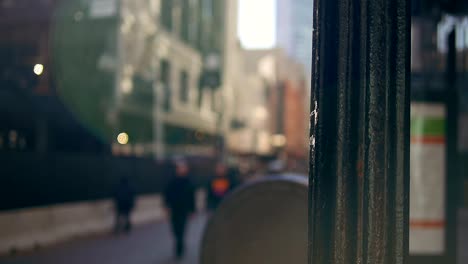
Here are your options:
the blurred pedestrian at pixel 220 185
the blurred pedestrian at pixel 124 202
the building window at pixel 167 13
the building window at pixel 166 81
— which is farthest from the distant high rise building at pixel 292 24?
the blurred pedestrian at pixel 124 202

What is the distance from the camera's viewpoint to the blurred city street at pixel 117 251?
1189 centimetres

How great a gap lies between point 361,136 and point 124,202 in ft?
52.5

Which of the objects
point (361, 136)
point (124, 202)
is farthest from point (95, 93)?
point (361, 136)

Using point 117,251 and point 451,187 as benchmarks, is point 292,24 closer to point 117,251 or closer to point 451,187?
point 117,251

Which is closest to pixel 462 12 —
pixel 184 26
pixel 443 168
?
pixel 443 168

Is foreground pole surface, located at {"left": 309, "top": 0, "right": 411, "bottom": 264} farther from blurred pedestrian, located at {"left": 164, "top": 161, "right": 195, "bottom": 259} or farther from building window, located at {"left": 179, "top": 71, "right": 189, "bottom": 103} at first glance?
building window, located at {"left": 179, "top": 71, "right": 189, "bottom": 103}

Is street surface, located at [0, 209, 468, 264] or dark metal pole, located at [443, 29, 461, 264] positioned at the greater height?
dark metal pole, located at [443, 29, 461, 264]

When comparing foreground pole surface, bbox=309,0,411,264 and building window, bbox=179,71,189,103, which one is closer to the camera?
foreground pole surface, bbox=309,0,411,264

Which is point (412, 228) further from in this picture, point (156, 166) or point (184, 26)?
point (184, 26)

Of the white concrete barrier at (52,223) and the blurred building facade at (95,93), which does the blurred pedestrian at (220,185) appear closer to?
the white concrete barrier at (52,223)

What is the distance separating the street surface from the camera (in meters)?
11.9

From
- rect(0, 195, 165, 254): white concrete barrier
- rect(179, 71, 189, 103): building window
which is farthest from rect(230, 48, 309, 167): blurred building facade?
rect(0, 195, 165, 254): white concrete barrier

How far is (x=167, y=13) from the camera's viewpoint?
35438 mm

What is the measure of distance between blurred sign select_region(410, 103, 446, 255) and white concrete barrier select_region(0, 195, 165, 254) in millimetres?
9571
